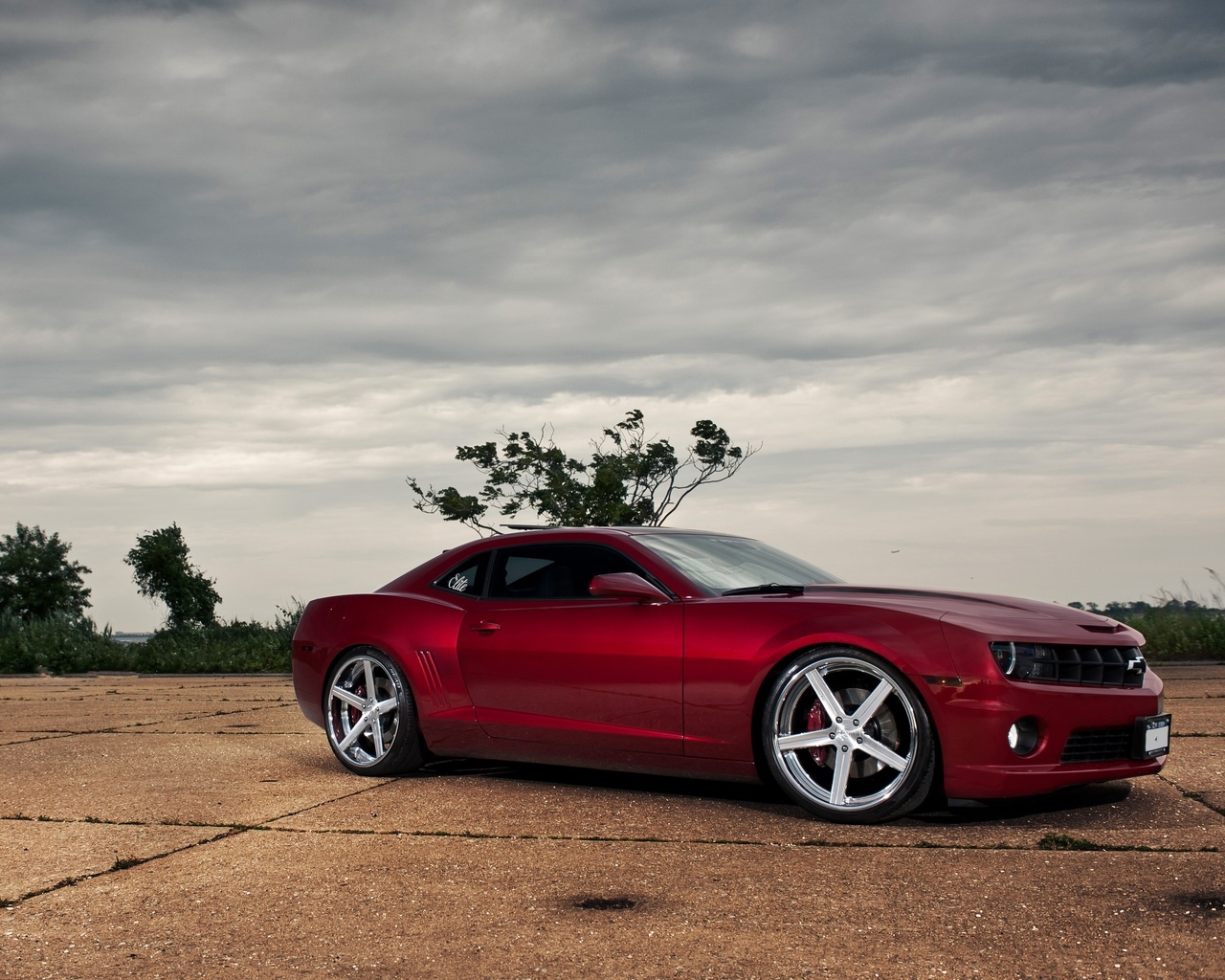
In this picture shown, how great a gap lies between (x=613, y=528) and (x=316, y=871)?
257cm

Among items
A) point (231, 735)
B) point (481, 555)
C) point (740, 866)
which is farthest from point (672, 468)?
point (740, 866)

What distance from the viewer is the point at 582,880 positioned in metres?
4.35

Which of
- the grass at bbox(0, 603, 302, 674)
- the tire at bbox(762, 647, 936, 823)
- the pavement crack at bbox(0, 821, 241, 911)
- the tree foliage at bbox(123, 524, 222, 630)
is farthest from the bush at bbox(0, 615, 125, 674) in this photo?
the tree foliage at bbox(123, 524, 222, 630)

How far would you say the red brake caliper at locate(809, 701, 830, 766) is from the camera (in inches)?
211

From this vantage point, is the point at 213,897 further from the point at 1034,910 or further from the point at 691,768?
the point at 1034,910

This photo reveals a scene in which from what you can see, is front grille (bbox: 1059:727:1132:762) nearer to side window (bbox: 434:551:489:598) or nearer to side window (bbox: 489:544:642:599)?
side window (bbox: 489:544:642:599)

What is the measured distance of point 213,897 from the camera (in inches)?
166

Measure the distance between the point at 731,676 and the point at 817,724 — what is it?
425mm

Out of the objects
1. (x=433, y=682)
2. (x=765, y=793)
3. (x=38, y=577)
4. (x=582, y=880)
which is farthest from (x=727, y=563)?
(x=38, y=577)

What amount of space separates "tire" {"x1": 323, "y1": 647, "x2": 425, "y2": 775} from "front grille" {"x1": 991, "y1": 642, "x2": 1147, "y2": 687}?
126 inches

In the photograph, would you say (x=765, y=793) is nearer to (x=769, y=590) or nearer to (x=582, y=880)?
(x=769, y=590)

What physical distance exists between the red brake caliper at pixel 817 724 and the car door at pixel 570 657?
0.61 meters

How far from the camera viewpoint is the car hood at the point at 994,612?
5.23m

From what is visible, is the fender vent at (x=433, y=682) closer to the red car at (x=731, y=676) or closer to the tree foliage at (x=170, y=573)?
the red car at (x=731, y=676)
